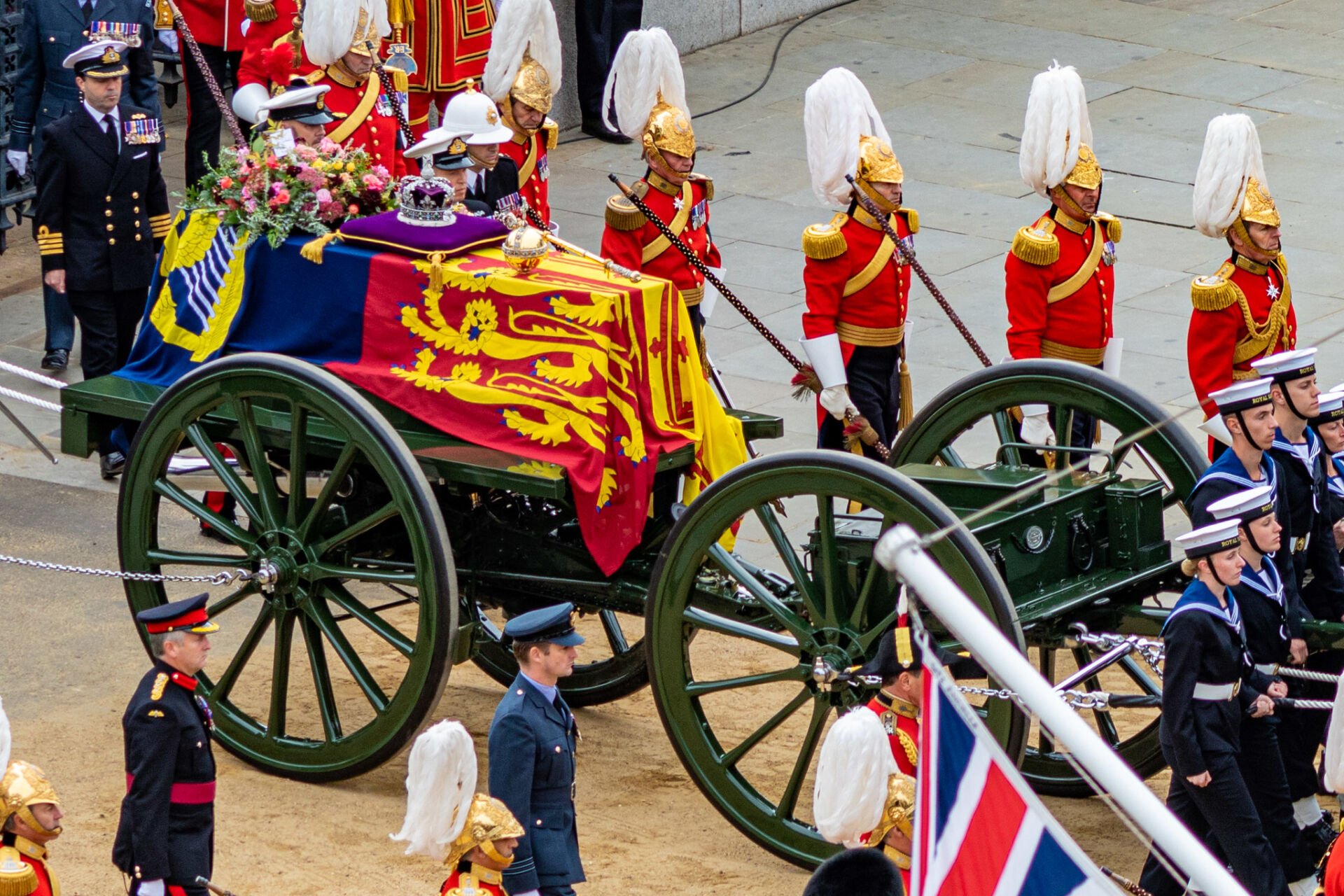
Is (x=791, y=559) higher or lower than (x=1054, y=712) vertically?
Answer: lower

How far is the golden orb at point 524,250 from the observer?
265 inches

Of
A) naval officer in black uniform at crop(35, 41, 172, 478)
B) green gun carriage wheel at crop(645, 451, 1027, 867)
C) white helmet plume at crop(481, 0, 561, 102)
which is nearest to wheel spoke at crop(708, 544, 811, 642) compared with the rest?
green gun carriage wheel at crop(645, 451, 1027, 867)

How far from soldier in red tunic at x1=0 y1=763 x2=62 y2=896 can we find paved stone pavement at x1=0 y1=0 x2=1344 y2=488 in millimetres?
4416

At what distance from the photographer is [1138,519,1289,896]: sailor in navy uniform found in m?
5.71

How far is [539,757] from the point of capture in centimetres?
561

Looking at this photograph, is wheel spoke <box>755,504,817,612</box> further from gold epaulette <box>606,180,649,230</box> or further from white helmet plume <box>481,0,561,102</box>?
white helmet plume <box>481,0,561,102</box>

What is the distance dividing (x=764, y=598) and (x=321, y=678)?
1.55 meters

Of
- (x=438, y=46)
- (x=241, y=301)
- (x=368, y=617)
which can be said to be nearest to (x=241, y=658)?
(x=368, y=617)

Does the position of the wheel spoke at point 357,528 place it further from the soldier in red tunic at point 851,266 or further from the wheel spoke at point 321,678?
the soldier in red tunic at point 851,266

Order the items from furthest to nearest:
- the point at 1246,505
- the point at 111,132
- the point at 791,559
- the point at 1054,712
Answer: the point at 111,132 → the point at 791,559 → the point at 1246,505 → the point at 1054,712

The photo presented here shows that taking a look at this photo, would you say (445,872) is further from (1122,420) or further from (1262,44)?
(1262,44)

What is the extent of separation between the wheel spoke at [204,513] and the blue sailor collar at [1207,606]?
2.91m

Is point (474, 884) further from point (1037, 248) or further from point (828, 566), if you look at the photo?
point (1037, 248)

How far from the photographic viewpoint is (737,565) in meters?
6.30
